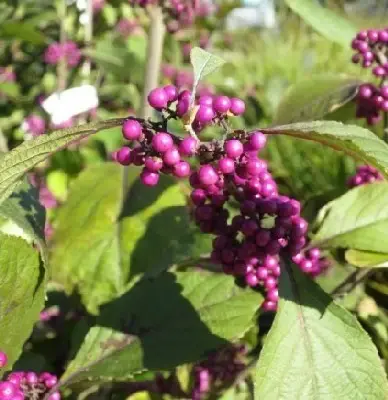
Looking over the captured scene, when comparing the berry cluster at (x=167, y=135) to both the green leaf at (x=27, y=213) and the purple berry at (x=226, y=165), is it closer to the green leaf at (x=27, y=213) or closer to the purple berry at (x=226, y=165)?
the purple berry at (x=226, y=165)

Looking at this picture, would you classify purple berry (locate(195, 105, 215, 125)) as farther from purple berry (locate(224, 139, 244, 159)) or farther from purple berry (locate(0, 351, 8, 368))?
purple berry (locate(0, 351, 8, 368))

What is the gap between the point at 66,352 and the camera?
55.3 inches

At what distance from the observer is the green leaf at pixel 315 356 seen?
874mm

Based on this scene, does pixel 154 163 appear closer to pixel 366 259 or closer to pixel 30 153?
pixel 30 153

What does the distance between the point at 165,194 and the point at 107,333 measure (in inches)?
14.6

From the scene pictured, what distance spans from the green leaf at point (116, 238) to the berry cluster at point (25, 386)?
251 millimetres

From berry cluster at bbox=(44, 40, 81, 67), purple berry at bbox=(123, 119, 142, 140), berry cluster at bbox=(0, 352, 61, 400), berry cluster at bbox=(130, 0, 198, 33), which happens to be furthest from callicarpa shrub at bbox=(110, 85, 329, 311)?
berry cluster at bbox=(44, 40, 81, 67)

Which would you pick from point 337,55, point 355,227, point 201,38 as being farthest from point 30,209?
point 337,55

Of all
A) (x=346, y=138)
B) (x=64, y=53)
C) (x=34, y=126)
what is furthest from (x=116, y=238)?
(x=64, y=53)

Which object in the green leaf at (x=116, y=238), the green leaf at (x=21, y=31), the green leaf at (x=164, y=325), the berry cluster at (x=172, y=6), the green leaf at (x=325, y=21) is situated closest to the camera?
the green leaf at (x=164, y=325)

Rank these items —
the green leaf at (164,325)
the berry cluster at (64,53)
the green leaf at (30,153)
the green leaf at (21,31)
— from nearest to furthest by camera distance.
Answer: the green leaf at (30,153)
the green leaf at (164,325)
the green leaf at (21,31)
the berry cluster at (64,53)

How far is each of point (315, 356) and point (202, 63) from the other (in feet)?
1.23

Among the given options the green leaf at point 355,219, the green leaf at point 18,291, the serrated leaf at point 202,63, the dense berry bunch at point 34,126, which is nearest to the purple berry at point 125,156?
the serrated leaf at point 202,63

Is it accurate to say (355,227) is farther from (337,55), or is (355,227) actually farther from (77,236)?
(337,55)
